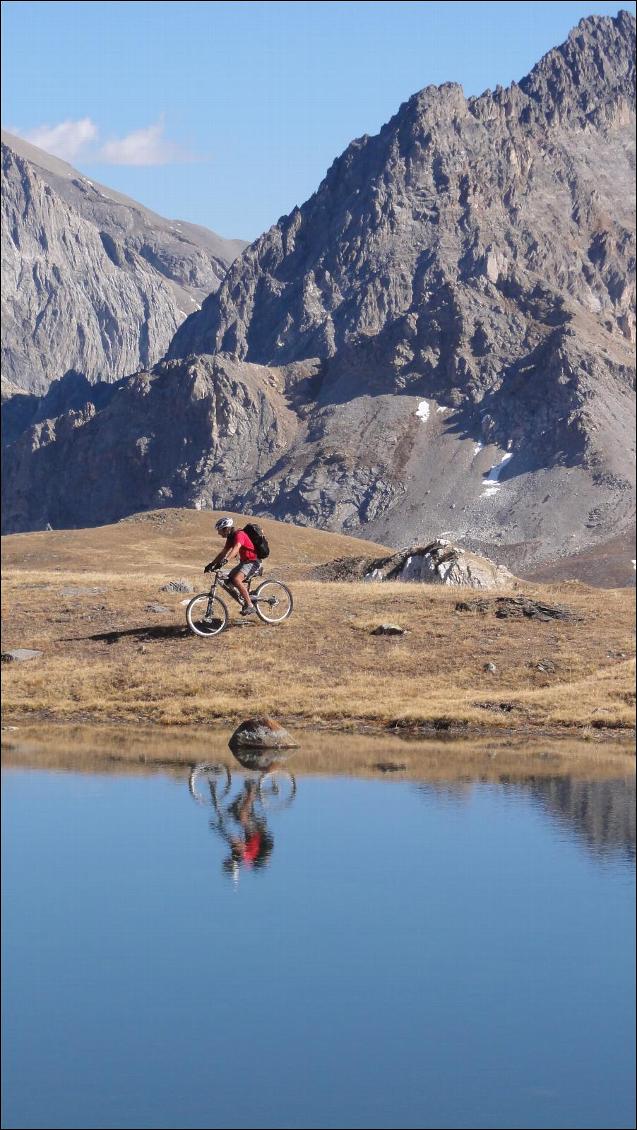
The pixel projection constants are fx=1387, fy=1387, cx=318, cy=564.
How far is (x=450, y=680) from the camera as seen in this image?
3522cm

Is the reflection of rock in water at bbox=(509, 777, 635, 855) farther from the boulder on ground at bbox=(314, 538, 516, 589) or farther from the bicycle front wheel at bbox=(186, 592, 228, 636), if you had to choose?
the boulder on ground at bbox=(314, 538, 516, 589)

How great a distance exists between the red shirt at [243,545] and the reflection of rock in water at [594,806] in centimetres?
754

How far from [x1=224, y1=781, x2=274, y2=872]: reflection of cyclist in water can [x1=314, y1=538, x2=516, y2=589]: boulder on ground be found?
31337mm

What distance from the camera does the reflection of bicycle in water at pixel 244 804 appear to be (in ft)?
62.3

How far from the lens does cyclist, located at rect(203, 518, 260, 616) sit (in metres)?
23.9

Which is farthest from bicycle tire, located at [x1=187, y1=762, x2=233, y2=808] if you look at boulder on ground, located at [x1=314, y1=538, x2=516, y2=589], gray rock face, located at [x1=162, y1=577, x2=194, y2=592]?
boulder on ground, located at [x1=314, y1=538, x2=516, y2=589]

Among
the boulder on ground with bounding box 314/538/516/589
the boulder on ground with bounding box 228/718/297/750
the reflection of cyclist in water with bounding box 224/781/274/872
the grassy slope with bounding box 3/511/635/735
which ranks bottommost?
the reflection of cyclist in water with bounding box 224/781/274/872

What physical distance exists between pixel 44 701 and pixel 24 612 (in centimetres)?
1169

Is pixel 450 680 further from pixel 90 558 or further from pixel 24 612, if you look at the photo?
pixel 90 558

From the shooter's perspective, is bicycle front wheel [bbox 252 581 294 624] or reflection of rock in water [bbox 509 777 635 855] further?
bicycle front wheel [bbox 252 581 294 624]

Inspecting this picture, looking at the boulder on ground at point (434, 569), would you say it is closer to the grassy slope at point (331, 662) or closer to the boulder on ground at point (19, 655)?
the grassy slope at point (331, 662)

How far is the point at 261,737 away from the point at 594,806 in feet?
26.3

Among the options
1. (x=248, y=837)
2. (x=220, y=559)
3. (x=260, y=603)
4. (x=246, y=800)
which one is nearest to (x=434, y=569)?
(x=260, y=603)

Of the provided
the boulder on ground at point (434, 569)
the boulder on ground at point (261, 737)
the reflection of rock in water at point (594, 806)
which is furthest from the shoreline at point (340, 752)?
the boulder on ground at point (434, 569)
